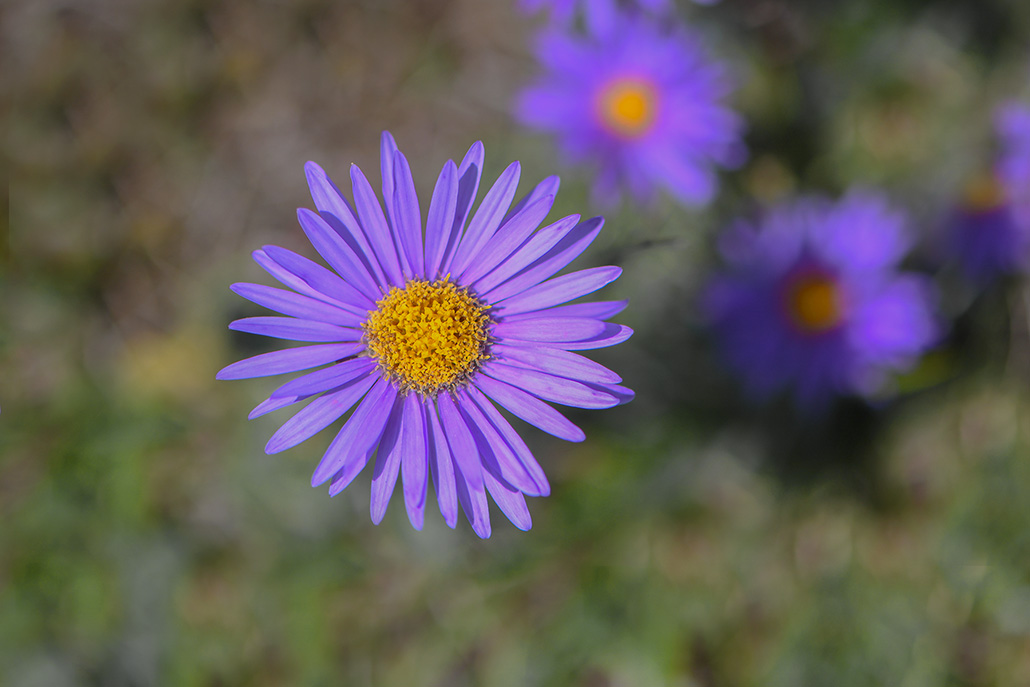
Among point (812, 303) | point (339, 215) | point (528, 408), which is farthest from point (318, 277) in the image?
point (812, 303)

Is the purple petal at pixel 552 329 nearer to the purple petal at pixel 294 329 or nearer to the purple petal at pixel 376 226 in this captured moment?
the purple petal at pixel 376 226

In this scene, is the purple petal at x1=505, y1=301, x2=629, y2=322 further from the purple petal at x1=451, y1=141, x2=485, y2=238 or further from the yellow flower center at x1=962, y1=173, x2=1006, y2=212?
the yellow flower center at x1=962, y1=173, x2=1006, y2=212

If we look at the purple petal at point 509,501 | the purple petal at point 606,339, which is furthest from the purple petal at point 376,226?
the purple petal at point 509,501

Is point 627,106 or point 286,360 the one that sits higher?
point 627,106

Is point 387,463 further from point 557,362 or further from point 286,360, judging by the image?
point 557,362

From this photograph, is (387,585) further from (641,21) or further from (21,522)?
(641,21)
